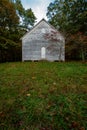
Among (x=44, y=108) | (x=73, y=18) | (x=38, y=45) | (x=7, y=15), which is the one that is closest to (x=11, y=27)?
(x=7, y=15)

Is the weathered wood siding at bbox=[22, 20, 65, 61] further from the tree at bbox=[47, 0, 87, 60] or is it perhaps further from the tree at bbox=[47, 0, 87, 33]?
the tree at bbox=[47, 0, 87, 33]

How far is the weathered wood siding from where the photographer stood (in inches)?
834

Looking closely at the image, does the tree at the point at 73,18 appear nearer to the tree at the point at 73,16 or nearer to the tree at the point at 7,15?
the tree at the point at 73,16

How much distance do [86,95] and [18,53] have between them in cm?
2918

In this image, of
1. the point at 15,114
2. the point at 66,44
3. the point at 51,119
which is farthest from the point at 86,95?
the point at 66,44

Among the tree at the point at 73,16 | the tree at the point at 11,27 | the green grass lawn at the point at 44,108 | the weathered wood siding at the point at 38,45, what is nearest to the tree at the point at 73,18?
the tree at the point at 73,16

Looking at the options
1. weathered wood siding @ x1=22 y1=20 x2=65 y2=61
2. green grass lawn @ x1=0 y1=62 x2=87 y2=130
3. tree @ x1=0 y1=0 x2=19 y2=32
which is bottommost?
green grass lawn @ x1=0 y1=62 x2=87 y2=130

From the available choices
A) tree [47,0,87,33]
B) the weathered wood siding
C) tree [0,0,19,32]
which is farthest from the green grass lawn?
tree [47,0,87,33]

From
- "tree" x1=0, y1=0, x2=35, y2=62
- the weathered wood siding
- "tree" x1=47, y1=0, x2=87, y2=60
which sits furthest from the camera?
"tree" x1=47, y1=0, x2=87, y2=60

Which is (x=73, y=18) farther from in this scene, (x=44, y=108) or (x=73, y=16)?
(x=44, y=108)

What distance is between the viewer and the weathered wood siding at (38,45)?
2119cm

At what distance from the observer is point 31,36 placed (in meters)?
21.4

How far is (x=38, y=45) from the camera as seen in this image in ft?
70.2

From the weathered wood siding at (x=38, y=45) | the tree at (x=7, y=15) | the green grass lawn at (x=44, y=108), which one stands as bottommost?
the green grass lawn at (x=44, y=108)
